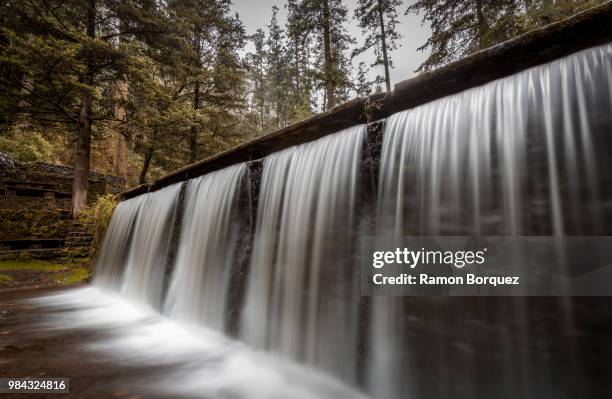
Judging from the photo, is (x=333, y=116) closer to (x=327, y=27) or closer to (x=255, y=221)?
(x=255, y=221)

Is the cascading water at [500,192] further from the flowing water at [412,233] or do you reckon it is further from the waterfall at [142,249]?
the waterfall at [142,249]

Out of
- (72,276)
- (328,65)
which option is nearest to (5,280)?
(72,276)

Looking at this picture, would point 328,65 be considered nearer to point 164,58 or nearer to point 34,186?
point 164,58

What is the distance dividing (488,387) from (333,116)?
298 centimetres

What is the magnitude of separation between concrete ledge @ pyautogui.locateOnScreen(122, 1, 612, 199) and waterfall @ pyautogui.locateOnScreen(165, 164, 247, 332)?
54.4 inches

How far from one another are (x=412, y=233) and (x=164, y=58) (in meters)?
13.4

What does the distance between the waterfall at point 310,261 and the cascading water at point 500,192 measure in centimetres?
42

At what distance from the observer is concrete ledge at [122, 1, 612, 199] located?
199cm

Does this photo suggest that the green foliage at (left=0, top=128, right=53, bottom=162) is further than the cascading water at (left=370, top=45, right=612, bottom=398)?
Yes

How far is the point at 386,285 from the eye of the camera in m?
2.60

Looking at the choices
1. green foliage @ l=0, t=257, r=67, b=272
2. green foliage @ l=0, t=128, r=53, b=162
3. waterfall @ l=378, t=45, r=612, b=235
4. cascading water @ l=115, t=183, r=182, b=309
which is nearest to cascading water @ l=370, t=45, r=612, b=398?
waterfall @ l=378, t=45, r=612, b=235

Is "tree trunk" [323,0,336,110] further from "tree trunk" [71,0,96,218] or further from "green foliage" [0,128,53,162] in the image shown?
"green foliage" [0,128,53,162]

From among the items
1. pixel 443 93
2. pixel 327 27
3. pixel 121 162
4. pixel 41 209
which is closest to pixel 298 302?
pixel 443 93

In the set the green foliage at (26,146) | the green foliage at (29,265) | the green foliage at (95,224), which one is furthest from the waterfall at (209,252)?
the green foliage at (26,146)
